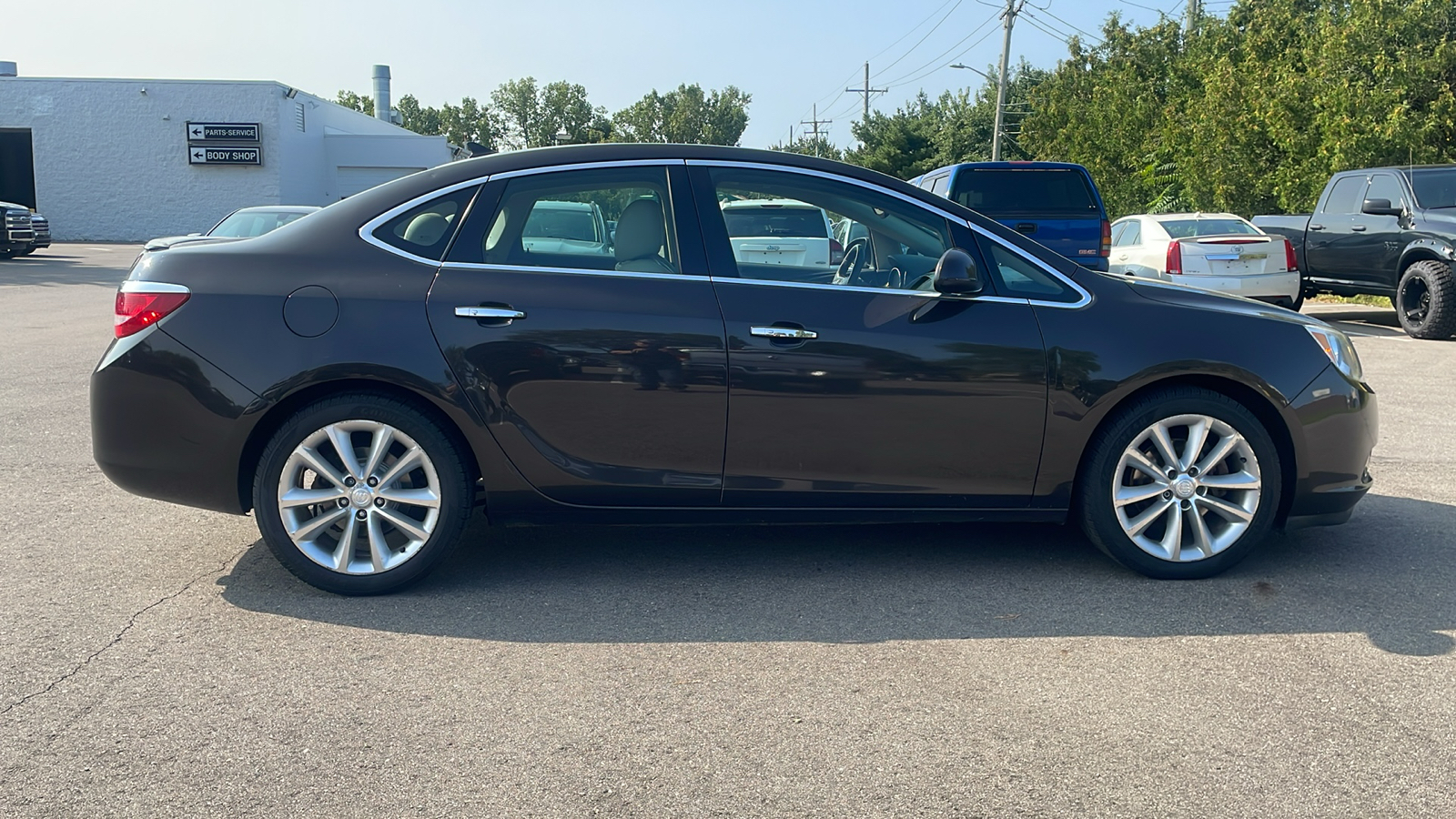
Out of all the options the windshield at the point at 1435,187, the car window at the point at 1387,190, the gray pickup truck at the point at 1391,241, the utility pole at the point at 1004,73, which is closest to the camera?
the gray pickup truck at the point at 1391,241

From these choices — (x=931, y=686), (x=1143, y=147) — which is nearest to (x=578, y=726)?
(x=931, y=686)

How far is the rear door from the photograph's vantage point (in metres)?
13.2

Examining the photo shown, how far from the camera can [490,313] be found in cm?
449

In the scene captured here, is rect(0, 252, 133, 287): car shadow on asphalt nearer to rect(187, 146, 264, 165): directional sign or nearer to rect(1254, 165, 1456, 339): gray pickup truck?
rect(187, 146, 264, 165): directional sign

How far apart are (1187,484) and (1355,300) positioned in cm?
1748

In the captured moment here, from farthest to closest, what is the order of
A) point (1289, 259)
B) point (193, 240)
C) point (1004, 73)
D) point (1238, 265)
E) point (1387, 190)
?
1. point (1004, 73)
2. point (1387, 190)
3. point (1289, 259)
4. point (1238, 265)
5. point (193, 240)

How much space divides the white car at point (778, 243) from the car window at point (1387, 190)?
12.1 metres

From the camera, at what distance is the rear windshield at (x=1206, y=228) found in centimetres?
1553

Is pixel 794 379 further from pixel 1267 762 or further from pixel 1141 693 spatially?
pixel 1267 762

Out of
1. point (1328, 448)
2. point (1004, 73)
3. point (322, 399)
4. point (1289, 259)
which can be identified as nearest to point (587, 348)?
point (322, 399)

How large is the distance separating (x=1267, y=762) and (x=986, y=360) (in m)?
1.84

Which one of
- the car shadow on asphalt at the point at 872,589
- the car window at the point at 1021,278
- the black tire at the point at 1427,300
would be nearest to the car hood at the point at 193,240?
the car shadow on asphalt at the point at 872,589

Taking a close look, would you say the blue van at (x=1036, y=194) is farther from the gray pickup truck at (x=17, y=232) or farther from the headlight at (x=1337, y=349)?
the gray pickup truck at (x=17, y=232)

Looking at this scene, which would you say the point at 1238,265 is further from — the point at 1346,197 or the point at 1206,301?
the point at 1206,301
